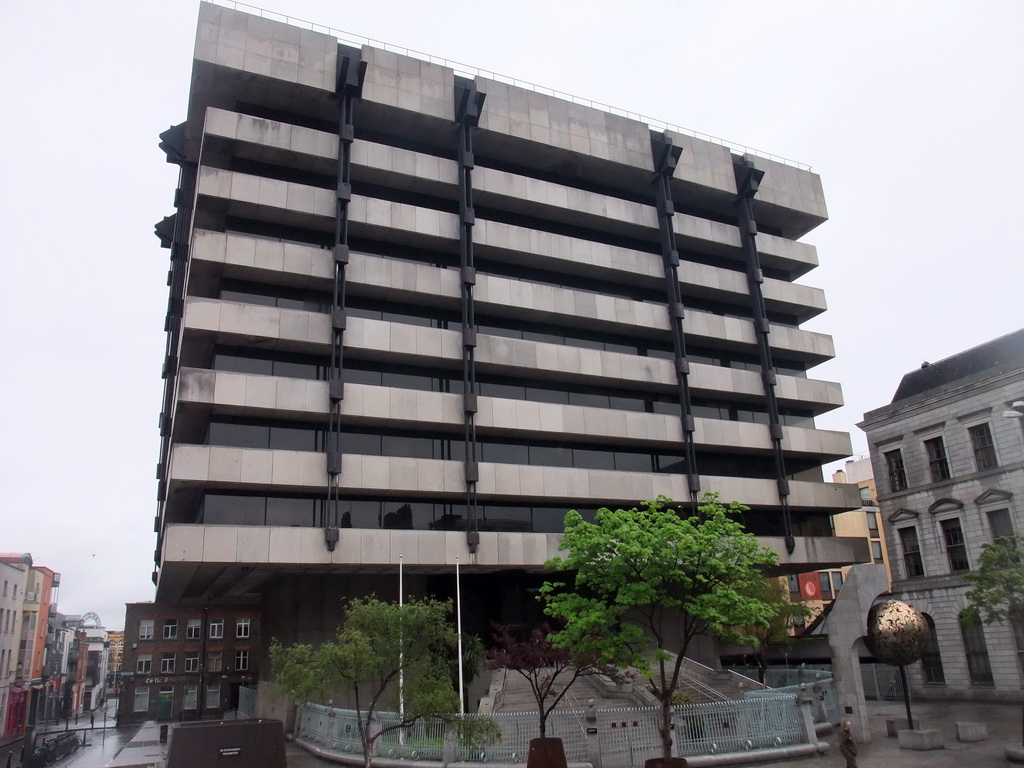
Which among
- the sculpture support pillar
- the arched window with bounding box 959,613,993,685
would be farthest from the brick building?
the sculpture support pillar

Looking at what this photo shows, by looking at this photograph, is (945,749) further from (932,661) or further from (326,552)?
(326,552)

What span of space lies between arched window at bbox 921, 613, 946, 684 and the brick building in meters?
53.6

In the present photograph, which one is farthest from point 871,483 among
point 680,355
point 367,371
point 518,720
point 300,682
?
point 300,682

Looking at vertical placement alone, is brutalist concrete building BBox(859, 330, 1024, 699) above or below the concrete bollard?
above

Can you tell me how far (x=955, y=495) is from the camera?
1703 inches

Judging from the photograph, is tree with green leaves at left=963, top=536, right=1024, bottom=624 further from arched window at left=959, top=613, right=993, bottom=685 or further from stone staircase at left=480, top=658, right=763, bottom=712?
arched window at left=959, top=613, right=993, bottom=685

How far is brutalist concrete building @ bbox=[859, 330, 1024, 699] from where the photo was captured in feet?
132

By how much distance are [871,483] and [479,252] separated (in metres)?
56.4

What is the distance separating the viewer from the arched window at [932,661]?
43688 mm

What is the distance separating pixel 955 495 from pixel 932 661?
9.26 meters

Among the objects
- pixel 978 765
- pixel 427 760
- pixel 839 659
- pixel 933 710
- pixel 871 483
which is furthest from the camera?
pixel 871 483

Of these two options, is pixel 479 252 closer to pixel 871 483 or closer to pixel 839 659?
pixel 839 659

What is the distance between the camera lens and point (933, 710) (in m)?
37.2

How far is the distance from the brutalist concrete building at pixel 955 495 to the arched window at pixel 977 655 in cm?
5
